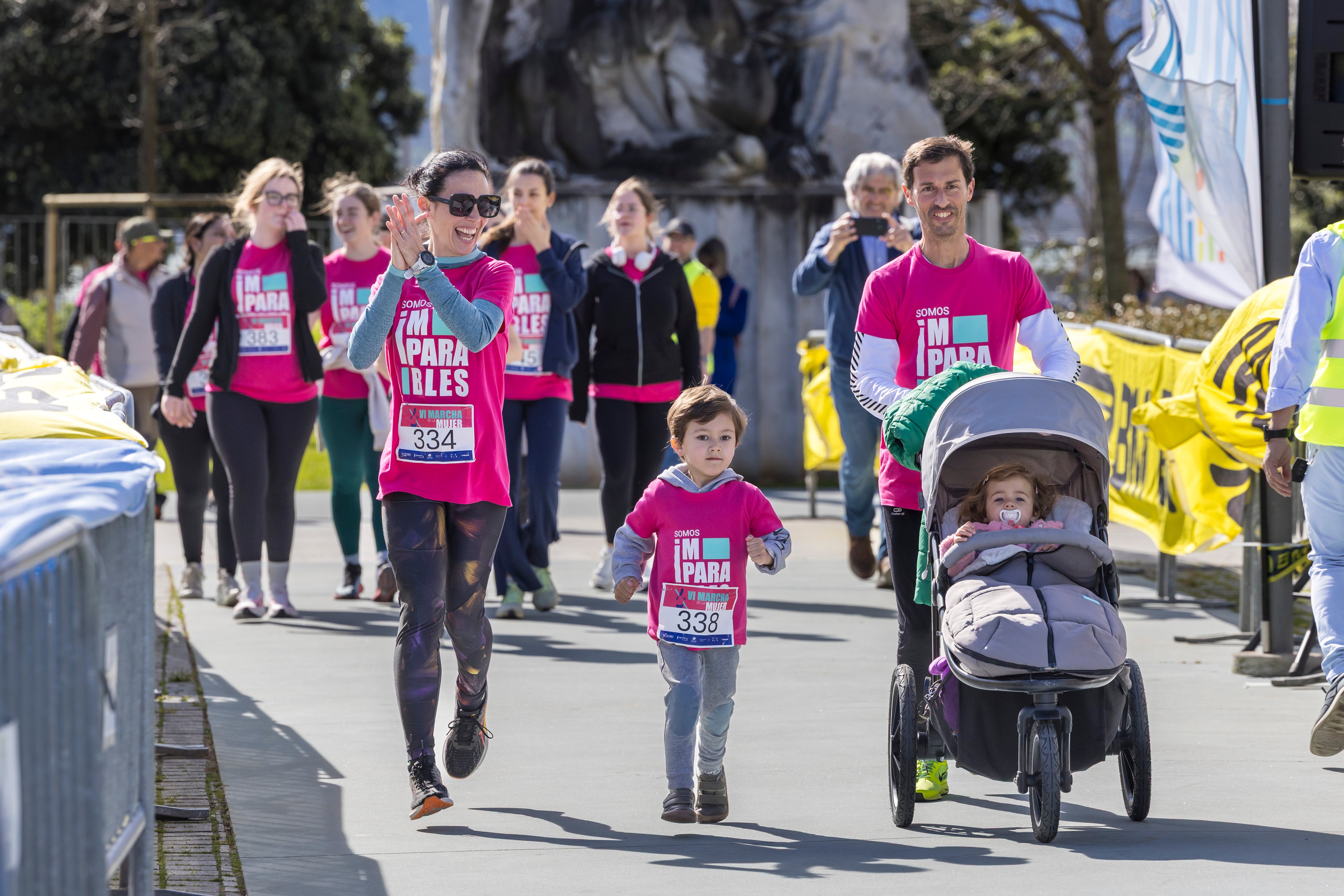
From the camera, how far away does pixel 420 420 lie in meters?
5.24

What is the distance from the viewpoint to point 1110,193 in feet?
83.0

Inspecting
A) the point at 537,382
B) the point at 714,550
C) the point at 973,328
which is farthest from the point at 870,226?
the point at 714,550

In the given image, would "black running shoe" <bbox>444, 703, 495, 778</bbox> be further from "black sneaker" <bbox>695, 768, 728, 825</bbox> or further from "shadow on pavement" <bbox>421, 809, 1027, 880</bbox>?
"black sneaker" <bbox>695, 768, 728, 825</bbox>

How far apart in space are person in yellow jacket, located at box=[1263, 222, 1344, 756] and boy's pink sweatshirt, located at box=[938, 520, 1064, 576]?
43.6 inches

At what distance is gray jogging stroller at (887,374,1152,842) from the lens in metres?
4.62

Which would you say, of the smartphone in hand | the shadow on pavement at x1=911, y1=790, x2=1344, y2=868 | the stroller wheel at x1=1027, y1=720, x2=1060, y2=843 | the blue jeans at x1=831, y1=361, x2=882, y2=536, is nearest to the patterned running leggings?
the shadow on pavement at x1=911, y1=790, x2=1344, y2=868

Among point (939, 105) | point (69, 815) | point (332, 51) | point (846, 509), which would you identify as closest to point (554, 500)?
point (846, 509)

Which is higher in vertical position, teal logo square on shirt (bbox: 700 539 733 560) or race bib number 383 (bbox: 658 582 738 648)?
teal logo square on shirt (bbox: 700 539 733 560)

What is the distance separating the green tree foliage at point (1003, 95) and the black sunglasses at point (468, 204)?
20.2m

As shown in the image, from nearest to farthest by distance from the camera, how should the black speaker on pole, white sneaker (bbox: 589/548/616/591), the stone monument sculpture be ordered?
the black speaker on pole < white sneaker (bbox: 589/548/616/591) < the stone monument sculpture

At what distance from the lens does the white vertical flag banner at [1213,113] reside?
7.56 meters

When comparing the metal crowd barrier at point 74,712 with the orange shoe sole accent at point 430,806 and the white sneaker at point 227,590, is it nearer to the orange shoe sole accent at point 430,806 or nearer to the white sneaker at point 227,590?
the orange shoe sole accent at point 430,806

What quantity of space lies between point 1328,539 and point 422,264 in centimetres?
280

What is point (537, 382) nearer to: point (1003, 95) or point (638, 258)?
point (638, 258)
